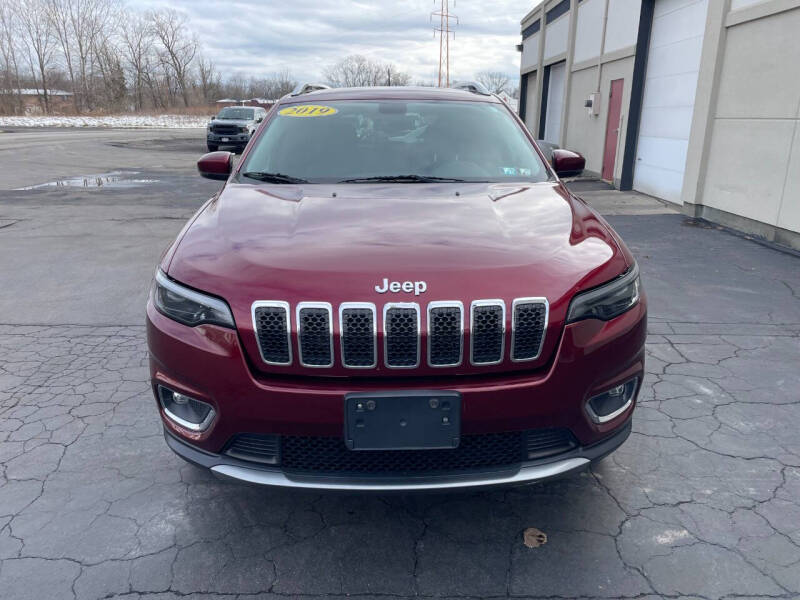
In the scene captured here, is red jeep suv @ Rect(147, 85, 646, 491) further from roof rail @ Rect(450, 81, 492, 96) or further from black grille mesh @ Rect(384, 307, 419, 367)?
roof rail @ Rect(450, 81, 492, 96)

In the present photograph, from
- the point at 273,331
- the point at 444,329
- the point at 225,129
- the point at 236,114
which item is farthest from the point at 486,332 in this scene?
the point at 236,114

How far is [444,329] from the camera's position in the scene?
2.01 metres

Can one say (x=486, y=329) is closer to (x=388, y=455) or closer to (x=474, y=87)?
(x=388, y=455)

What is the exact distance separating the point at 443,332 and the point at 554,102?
20.6 metres

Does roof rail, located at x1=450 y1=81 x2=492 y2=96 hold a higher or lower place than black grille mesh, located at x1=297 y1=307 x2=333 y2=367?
higher

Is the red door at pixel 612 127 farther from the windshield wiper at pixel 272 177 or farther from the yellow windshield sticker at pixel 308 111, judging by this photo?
the windshield wiper at pixel 272 177

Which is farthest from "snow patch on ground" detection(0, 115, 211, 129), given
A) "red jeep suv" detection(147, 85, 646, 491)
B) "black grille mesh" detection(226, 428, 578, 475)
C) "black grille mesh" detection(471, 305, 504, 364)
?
"black grille mesh" detection(471, 305, 504, 364)

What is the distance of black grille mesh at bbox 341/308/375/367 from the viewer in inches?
79.0

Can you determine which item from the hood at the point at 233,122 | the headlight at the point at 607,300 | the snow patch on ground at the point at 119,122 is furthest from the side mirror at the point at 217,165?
the snow patch on ground at the point at 119,122

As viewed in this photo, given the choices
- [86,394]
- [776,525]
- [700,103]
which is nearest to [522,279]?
[776,525]

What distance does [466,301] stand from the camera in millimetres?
2031

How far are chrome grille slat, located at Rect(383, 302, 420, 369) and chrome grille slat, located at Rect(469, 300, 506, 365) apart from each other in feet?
0.62

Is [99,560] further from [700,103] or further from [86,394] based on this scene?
[700,103]

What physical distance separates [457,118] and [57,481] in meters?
2.95
